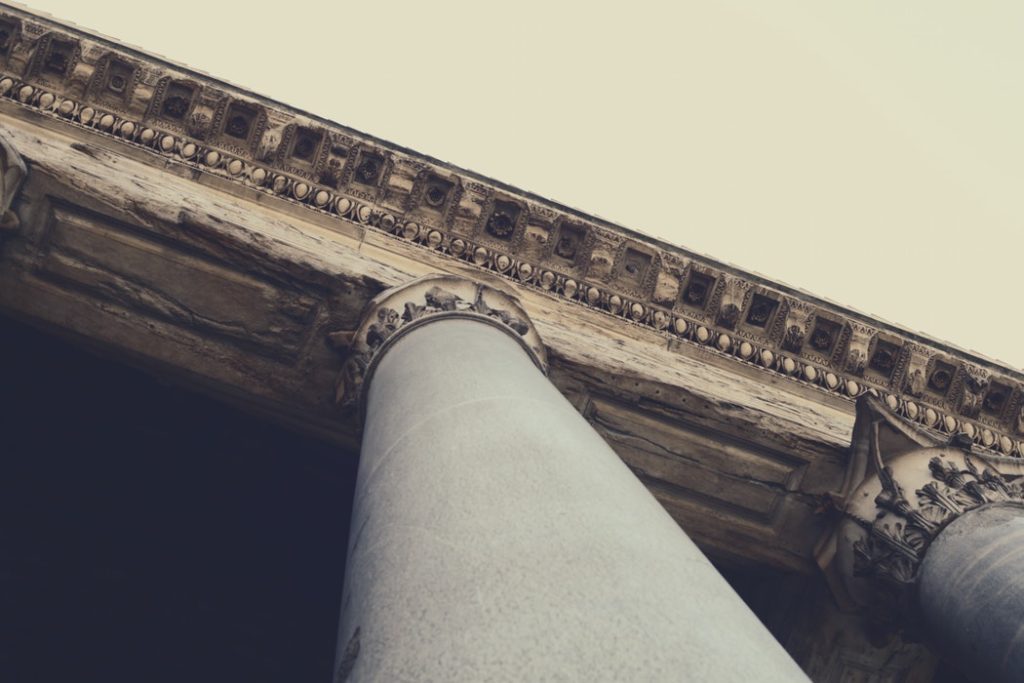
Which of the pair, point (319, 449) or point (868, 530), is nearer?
point (868, 530)

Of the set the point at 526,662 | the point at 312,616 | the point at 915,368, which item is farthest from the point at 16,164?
the point at 915,368

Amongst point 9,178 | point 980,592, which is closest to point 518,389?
point 980,592

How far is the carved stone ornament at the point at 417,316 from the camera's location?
5789 mm

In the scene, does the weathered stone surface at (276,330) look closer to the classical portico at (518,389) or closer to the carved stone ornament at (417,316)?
the classical portico at (518,389)

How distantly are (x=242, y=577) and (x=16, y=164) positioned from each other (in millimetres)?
4123

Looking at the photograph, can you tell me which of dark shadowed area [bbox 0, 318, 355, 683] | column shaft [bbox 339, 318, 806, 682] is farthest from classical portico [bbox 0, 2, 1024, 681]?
dark shadowed area [bbox 0, 318, 355, 683]

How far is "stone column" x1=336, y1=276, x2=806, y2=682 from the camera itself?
222 cm

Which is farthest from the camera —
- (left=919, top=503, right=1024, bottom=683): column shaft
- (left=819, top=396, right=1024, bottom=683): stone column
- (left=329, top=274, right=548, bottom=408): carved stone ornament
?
(left=329, top=274, right=548, bottom=408): carved stone ornament

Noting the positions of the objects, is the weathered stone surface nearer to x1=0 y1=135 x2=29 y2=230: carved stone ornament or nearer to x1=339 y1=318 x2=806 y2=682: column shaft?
x1=0 y1=135 x2=29 y2=230: carved stone ornament

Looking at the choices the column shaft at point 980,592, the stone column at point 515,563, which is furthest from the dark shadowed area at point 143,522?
the column shaft at point 980,592

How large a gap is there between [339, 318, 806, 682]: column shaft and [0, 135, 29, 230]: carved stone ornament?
385 cm

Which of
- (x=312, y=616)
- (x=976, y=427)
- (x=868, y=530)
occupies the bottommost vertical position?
(x=312, y=616)

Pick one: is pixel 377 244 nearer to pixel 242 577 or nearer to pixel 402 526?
pixel 242 577

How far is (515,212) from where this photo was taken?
7988 mm
